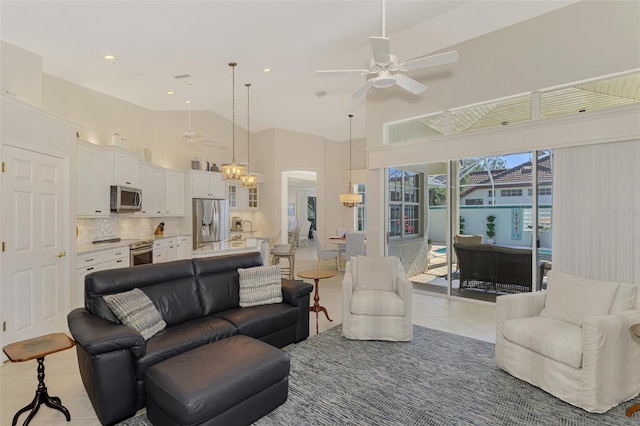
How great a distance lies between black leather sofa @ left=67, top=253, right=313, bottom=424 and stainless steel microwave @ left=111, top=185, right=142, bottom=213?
261 centimetres

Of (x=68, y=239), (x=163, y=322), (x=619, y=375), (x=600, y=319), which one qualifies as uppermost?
(x=68, y=239)

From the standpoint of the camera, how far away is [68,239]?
12.4 feet

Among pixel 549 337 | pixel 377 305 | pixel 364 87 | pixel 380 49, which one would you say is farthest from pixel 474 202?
pixel 380 49

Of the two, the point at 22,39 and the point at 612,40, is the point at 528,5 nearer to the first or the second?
the point at 612,40

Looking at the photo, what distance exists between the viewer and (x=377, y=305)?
3.48m

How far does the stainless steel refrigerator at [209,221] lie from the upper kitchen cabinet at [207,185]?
0.14 m

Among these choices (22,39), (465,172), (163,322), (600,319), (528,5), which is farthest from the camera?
(465,172)

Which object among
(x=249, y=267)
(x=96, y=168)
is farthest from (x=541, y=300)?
(x=96, y=168)

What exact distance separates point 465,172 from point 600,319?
10.7ft

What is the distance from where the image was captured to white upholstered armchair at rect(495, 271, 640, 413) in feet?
7.46

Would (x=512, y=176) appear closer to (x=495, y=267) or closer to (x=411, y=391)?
(x=495, y=267)

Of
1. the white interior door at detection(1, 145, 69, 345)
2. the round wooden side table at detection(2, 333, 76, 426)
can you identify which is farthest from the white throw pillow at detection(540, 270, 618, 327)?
the white interior door at detection(1, 145, 69, 345)

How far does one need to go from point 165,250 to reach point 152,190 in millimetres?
1215

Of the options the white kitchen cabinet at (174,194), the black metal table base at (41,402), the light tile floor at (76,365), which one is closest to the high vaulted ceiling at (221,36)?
the white kitchen cabinet at (174,194)
